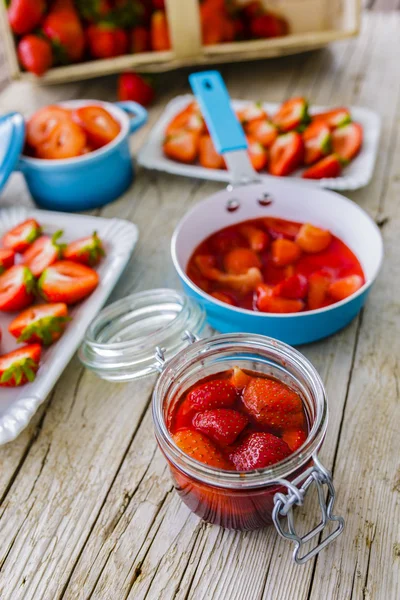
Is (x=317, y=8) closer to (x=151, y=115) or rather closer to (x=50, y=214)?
(x=151, y=115)

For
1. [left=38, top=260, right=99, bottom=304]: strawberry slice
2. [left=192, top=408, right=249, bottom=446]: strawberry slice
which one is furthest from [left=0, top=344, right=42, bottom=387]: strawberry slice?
[left=192, top=408, right=249, bottom=446]: strawberry slice

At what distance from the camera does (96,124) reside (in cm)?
134

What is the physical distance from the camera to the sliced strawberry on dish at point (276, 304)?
98cm

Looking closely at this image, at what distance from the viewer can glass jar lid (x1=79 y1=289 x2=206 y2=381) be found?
2.80ft

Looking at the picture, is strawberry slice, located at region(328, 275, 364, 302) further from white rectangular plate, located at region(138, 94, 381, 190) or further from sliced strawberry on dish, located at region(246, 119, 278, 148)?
sliced strawberry on dish, located at region(246, 119, 278, 148)

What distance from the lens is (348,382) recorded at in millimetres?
961

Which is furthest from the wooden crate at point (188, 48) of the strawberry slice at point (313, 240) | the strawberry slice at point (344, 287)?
the strawberry slice at point (344, 287)

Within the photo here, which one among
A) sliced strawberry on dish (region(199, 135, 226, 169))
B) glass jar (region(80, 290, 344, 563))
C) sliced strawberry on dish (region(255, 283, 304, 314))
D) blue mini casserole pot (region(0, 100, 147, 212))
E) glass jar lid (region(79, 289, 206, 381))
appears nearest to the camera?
glass jar (region(80, 290, 344, 563))

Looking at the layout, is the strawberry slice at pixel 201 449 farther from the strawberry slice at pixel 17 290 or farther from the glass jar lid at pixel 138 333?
the strawberry slice at pixel 17 290

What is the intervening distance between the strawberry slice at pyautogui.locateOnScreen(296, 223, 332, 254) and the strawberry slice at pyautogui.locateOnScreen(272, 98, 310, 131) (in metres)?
0.42

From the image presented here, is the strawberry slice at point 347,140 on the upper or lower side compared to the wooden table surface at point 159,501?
upper

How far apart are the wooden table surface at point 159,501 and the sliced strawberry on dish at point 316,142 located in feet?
0.86

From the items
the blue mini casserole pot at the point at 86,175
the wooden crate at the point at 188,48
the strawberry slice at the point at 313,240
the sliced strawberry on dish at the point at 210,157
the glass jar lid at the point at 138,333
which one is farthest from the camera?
the wooden crate at the point at 188,48

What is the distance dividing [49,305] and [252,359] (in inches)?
15.7
